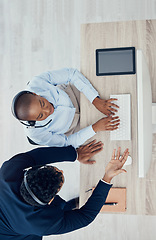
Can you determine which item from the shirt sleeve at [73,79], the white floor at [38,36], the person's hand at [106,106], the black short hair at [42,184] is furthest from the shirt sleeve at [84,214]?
the white floor at [38,36]

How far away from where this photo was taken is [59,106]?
5.58ft

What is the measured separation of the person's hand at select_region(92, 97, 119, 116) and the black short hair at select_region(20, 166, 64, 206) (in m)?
0.58

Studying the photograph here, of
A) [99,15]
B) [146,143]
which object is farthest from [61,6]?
[146,143]

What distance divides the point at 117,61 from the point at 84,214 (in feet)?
3.06

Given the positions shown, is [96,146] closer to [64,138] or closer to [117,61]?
[64,138]

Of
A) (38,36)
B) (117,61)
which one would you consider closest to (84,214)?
(117,61)

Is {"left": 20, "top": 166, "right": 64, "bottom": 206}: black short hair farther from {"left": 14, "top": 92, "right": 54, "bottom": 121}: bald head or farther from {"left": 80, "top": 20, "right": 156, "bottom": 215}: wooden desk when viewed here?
{"left": 80, "top": 20, "right": 156, "bottom": 215}: wooden desk

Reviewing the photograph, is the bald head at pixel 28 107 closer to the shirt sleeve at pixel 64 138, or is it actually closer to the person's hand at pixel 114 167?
the shirt sleeve at pixel 64 138

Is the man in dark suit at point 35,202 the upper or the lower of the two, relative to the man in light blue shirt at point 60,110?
lower

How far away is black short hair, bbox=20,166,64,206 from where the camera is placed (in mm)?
1175

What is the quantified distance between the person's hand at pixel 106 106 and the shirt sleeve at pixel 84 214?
0.46 meters

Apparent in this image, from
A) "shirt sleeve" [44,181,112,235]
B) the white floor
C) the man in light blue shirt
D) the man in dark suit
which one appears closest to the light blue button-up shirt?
the man in light blue shirt

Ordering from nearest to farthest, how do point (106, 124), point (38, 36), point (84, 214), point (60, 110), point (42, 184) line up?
point (42, 184) < point (84, 214) < point (106, 124) < point (60, 110) < point (38, 36)

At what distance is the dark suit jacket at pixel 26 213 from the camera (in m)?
1.22
